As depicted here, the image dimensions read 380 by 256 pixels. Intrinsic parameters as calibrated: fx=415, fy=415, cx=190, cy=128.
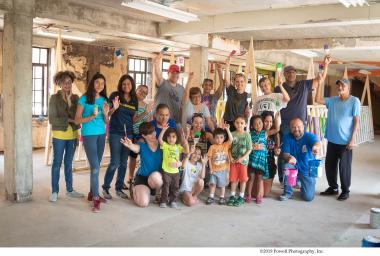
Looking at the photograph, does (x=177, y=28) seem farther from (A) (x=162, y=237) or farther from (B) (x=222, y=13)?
(A) (x=162, y=237)

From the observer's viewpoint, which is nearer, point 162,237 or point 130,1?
point 162,237

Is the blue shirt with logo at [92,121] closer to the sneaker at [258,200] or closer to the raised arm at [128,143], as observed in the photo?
the raised arm at [128,143]

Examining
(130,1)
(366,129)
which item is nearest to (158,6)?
(130,1)

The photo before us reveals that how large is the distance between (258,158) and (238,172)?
312 millimetres

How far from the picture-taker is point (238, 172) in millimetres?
4965

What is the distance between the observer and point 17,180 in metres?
4.79

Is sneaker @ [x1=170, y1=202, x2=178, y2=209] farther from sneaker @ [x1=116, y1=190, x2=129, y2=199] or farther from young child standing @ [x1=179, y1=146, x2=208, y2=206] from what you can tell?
sneaker @ [x1=116, y1=190, x2=129, y2=199]

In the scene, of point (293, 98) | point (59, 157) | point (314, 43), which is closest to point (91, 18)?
point (59, 157)

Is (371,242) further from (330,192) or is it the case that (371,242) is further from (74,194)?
(74,194)

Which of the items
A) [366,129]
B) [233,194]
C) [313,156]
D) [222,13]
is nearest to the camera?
[233,194]

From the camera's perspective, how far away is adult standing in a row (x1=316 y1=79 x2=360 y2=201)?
5203 mm

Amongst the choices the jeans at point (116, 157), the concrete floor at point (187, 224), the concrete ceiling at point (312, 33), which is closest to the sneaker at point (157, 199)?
the concrete floor at point (187, 224)

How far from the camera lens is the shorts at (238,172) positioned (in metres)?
4.93
